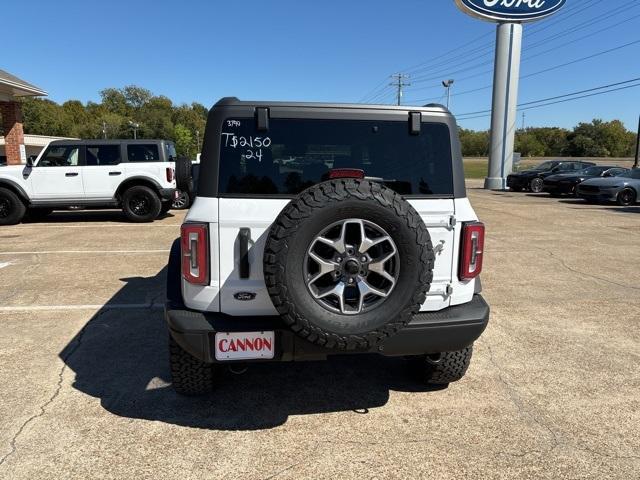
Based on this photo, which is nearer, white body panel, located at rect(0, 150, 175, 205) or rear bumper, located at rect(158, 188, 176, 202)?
white body panel, located at rect(0, 150, 175, 205)

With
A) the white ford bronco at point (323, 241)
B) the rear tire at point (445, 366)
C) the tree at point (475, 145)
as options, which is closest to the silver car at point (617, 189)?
the rear tire at point (445, 366)

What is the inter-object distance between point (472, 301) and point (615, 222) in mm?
11508

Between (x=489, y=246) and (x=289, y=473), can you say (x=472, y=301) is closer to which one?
(x=289, y=473)

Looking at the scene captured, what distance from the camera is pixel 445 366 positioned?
10.8 feet

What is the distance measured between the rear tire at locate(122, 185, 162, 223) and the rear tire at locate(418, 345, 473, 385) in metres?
9.57

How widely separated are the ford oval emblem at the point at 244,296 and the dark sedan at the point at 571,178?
64.8ft

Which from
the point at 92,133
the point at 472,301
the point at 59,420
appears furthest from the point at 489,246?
the point at 92,133

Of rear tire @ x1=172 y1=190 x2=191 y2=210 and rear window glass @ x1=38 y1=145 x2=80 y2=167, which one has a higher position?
rear window glass @ x1=38 y1=145 x2=80 y2=167

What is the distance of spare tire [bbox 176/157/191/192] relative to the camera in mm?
3516

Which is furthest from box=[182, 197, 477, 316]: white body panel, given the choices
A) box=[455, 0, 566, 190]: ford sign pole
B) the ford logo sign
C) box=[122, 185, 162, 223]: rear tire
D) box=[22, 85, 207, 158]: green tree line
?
box=[22, 85, 207, 158]: green tree line

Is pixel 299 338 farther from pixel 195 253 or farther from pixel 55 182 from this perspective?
pixel 55 182

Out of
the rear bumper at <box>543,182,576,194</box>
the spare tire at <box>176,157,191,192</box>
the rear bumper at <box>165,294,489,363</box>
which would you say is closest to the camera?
the rear bumper at <box>165,294,489,363</box>

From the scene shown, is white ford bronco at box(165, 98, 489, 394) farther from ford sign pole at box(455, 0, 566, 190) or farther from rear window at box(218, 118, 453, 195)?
ford sign pole at box(455, 0, 566, 190)

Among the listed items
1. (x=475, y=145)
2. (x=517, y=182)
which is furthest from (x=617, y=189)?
(x=475, y=145)
